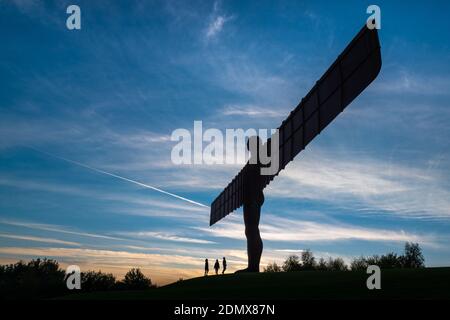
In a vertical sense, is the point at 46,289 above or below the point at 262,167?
below

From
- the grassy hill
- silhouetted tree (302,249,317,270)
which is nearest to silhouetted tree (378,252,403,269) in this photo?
silhouetted tree (302,249,317,270)

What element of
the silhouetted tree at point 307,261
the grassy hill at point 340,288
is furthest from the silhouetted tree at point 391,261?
the grassy hill at point 340,288

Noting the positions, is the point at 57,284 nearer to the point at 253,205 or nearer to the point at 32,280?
the point at 32,280

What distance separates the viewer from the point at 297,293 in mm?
12797

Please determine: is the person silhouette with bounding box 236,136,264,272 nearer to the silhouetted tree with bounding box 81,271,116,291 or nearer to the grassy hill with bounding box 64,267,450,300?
the grassy hill with bounding box 64,267,450,300

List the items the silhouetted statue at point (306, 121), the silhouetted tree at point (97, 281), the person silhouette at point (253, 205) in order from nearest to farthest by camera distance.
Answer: the silhouetted statue at point (306, 121) → the person silhouette at point (253, 205) → the silhouetted tree at point (97, 281)

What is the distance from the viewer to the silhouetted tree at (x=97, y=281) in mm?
46688

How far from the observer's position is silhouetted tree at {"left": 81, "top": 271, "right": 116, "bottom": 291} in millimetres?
46688

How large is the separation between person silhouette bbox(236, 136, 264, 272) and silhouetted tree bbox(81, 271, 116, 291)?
26.6m

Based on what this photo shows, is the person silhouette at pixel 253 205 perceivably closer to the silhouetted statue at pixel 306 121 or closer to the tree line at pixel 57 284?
the silhouetted statue at pixel 306 121

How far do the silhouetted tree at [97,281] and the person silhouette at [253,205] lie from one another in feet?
87.3
